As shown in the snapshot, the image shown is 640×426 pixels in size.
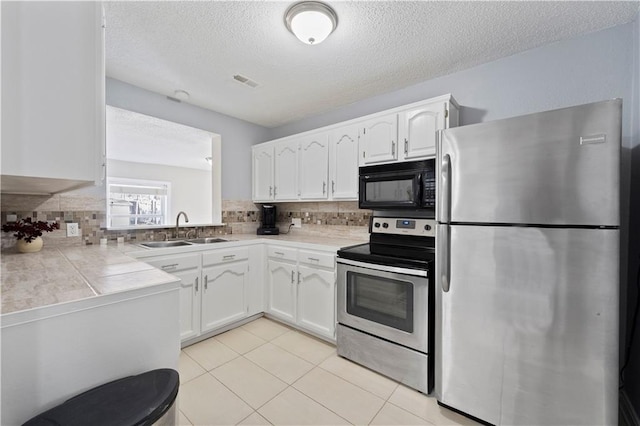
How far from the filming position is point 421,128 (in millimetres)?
2131

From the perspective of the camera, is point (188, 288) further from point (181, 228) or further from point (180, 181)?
point (180, 181)

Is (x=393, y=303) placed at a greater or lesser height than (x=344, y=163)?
lesser

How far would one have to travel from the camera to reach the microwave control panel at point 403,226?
6.79ft

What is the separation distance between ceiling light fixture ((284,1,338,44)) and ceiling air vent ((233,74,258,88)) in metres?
0.83

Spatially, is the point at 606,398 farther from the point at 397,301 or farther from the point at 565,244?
the point at 397,301

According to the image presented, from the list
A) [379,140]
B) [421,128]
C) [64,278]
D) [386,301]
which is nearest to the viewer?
[64,278]

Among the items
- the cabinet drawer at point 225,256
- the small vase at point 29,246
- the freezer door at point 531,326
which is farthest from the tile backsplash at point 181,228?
the freezer door at point 531,326

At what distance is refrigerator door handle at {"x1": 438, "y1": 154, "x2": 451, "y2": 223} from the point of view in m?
1.55

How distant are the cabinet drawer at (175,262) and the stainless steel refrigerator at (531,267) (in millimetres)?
1987

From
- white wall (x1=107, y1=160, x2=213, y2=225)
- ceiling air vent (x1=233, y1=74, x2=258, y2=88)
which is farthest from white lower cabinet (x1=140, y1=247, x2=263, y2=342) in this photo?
white wall (x1=107, y1=160, x2=213, y2=225)

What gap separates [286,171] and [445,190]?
2005 millimetres

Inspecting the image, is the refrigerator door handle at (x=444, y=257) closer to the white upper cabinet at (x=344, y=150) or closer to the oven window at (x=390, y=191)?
the oven window at (x=390, y=191)

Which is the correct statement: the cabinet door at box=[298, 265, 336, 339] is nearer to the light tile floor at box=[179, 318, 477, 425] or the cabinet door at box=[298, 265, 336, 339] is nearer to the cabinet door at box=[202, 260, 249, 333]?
the light tile floor at box=[179, 318, 477, 425]

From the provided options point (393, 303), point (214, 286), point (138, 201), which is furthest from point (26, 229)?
point (138, 201)
